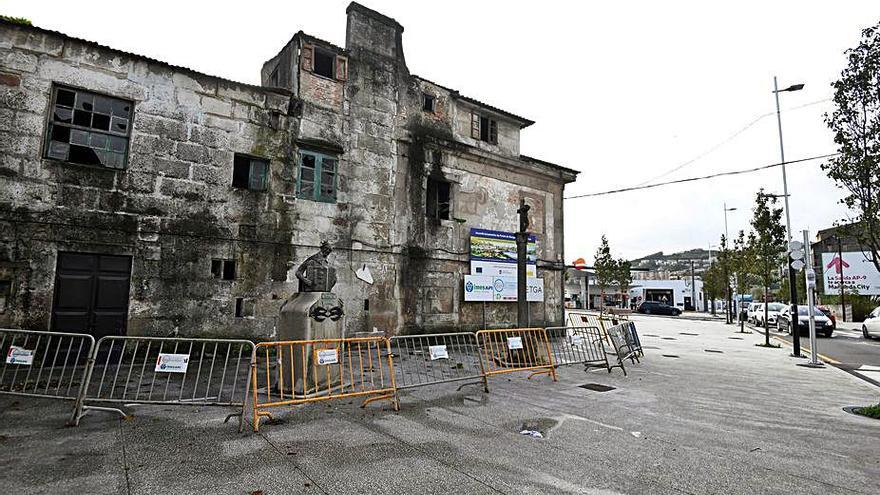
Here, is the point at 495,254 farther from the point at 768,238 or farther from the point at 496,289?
the point at 768,238

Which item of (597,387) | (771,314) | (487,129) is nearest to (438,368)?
(597,387)

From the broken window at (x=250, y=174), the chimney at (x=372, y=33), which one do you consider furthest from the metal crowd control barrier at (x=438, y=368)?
the chimney at (x=372, y=33)

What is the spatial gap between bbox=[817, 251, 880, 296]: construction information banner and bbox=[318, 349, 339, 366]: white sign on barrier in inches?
2095

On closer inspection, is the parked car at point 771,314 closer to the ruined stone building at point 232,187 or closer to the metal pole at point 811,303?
the metal pole at point 811,303

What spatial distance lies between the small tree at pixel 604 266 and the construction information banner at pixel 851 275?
23.7 meters

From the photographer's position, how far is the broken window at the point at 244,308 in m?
10.8

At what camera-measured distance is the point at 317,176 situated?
39.9 ft

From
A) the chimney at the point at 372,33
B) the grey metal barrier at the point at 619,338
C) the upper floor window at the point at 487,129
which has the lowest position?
the grey metal barrier at the point at 619,338

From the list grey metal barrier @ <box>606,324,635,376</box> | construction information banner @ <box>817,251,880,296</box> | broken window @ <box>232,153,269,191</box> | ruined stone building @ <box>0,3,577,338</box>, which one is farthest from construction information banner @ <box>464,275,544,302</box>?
construction information banner @ <box>817,251,880,296</box>

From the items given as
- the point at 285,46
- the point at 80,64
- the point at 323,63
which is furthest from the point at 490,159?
the point at 80,64

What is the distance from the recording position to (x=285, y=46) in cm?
1286

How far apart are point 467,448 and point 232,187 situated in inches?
366

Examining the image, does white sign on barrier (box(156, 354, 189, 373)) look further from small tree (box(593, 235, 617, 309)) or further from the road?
small tree (box(593, 235, 617, 309))

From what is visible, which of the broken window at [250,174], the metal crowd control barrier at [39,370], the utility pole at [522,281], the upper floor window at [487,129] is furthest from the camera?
the upper floor window at [487,129]
